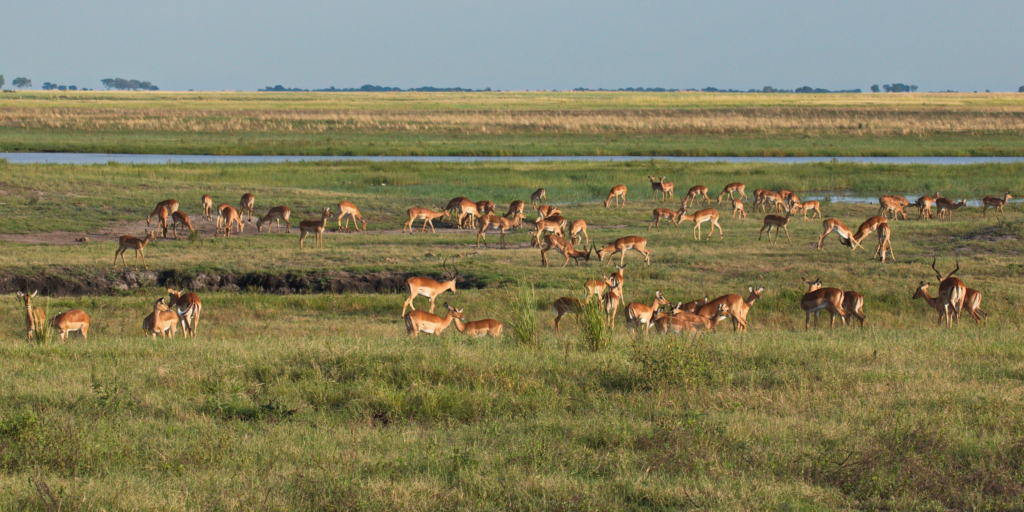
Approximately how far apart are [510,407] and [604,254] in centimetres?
1218

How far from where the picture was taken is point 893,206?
2902 cm

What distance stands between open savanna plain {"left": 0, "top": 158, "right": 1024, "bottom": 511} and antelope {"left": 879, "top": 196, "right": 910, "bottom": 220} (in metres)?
9.83

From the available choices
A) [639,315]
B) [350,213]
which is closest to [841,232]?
[639,315]

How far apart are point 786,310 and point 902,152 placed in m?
41.0

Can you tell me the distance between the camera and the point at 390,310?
1722 centimetres

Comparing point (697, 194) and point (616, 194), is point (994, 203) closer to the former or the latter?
point (697, 194)

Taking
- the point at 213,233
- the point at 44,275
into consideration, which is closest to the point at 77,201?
the point at 213,233

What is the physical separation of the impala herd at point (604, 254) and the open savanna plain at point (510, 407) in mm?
542

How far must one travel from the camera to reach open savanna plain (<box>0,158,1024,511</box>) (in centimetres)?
712

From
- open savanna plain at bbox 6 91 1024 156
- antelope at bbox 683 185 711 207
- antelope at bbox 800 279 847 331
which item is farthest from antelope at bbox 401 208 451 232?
open savanna plain at bbox 6 91 1024 156

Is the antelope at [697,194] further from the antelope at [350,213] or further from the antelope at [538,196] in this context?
the antelope at [350,213]

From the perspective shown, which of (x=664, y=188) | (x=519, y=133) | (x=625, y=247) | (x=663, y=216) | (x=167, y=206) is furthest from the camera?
(x=519, y=133)

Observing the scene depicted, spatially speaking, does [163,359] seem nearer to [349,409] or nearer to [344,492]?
[349,409]

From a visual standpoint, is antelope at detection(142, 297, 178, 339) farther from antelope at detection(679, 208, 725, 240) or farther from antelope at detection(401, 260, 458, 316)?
antelope at detection(679, 208, 725, 240)
